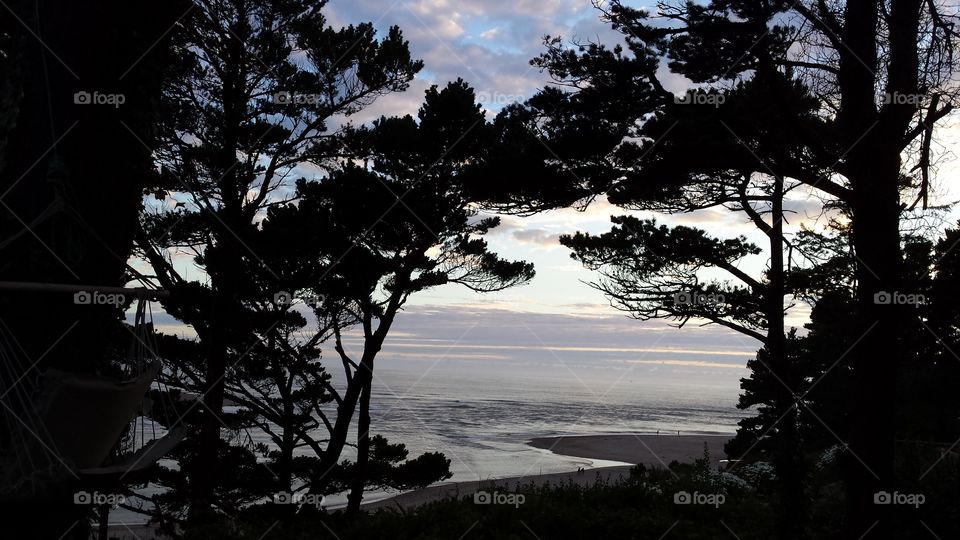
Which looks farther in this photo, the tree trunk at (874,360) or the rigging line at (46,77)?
the tree trunk at (874,360)

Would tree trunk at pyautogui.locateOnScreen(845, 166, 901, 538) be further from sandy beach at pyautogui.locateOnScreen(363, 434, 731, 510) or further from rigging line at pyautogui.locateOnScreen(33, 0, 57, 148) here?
sandy beach at pyautogui.locateOnScreen(363, 434, 731, 510)

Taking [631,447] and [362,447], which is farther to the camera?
[631,447]

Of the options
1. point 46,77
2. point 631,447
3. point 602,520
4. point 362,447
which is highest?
point 46,77

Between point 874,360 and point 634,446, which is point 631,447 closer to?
point 634,446

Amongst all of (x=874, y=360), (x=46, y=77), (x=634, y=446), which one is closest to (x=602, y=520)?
(x=874, y=360)

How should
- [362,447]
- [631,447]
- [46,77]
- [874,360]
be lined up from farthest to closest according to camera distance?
[631,447] < [362,447] < [874,360] < [46,77]

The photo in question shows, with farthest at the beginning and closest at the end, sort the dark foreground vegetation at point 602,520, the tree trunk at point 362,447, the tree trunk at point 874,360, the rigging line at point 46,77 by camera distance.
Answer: the tree trunk at point 362,447 < the dark foreground vegetation at point 602,520 < the tree trunk at point 874,360 < the rigging line at point 46,77

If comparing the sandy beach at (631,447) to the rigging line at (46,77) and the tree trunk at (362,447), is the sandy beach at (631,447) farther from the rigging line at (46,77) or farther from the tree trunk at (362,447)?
the rigging line at (46,77)

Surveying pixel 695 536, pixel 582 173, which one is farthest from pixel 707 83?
pixel 695 536

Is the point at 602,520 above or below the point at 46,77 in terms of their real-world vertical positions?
below

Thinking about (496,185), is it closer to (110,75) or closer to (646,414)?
(110,75)

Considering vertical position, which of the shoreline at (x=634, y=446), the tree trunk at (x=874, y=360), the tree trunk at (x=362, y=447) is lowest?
the shoreline at (x=634, y=446)

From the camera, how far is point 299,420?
609 inches

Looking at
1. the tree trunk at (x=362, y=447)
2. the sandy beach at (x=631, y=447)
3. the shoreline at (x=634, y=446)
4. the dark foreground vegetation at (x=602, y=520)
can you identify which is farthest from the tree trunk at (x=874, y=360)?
the shoreline at (x=634, y=446)
